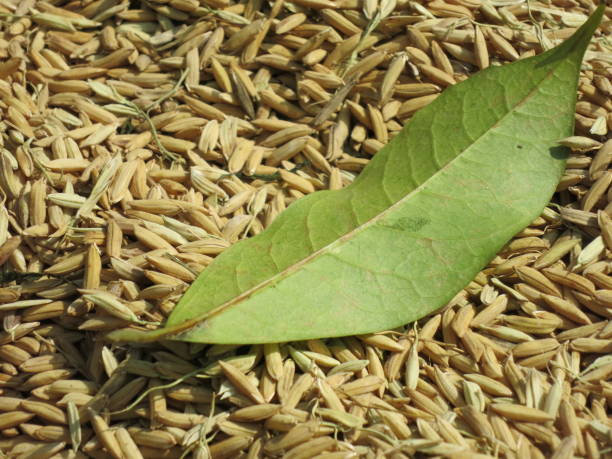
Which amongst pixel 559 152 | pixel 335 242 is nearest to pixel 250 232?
pixel 335 242

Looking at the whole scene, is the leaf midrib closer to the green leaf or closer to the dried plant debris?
the green leaf

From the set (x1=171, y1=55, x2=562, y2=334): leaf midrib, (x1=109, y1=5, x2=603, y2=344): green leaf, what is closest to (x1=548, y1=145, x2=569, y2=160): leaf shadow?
(x1=109, y1=5, x2=603, y2=344): green leaf

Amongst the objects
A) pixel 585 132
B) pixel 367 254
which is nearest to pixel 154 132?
pixel 367 254

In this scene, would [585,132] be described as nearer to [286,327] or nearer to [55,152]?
[286,327]

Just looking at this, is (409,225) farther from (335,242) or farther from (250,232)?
(250,232)

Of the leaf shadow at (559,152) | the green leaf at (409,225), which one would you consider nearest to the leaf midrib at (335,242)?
the green leaf at (409,225)

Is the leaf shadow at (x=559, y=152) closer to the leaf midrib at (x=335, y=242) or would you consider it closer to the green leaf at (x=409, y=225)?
the green leaf at (x=409, y=225)
